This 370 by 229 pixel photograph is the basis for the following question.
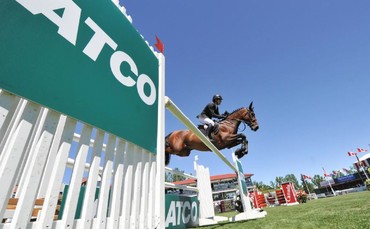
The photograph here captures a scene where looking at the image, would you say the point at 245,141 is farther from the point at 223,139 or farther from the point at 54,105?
the point at 54,105

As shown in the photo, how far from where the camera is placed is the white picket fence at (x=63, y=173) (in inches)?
23.2

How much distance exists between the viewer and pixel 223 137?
4781 mm

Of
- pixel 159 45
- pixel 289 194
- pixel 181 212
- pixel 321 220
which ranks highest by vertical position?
pixel 159 45

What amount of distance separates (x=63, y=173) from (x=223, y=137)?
4.28 metres

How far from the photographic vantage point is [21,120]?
0.62 m

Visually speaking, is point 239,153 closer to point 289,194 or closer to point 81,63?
point 81,63

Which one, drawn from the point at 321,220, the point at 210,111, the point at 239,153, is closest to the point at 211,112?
the point at 210,111

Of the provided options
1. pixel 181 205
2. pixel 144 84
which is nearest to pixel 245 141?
pixel 181 205

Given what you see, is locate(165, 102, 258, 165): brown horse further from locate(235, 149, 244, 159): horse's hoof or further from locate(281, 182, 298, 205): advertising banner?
locate(281, 182, 298, 205): advertising banner

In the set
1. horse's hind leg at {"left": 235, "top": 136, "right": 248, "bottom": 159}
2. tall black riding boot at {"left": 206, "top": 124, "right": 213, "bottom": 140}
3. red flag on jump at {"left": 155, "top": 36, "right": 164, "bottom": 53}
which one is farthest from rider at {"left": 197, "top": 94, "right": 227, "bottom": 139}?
red flag on jump at {"left": 155, "top": 36, "right": 164, "bottom": 53}

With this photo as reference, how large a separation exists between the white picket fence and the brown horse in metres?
3.76

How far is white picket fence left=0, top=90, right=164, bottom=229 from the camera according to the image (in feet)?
1.93

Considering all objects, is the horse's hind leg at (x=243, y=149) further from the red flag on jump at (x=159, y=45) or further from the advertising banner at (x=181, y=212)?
the red flag on jump at (x=159, y=45)

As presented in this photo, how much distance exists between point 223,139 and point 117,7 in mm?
4002
